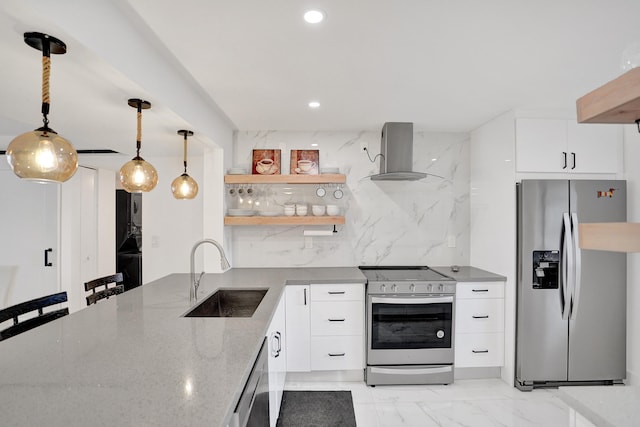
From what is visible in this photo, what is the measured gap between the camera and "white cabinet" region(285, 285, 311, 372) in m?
2.87

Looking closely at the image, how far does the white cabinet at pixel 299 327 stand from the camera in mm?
2869

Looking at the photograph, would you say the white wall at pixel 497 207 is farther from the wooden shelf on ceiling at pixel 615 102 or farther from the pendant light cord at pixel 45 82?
the pendant light cord at pixel 45 82

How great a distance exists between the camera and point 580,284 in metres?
2.67

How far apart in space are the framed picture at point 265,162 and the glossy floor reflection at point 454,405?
2052 millimetres

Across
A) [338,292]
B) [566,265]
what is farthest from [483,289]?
[338,292]

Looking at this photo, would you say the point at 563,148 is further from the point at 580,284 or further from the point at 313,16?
the point at 313,16

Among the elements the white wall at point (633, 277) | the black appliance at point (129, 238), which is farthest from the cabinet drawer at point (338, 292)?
the black appliance at point (129, 238)

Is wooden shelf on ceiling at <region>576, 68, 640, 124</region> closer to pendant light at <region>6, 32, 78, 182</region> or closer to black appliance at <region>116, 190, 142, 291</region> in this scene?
pendant light at <region>6, 32, 78, 182</region>

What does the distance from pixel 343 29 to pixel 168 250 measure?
3.26 meters

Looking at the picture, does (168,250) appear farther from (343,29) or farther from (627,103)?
(627,103)

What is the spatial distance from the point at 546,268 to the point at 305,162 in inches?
92.7

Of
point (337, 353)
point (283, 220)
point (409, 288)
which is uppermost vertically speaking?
point (283, 220)

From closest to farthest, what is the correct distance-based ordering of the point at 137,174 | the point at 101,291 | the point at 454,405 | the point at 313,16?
the point at 313,16 < the point at 137,174 < the point at 101,291 < the point at 454,405

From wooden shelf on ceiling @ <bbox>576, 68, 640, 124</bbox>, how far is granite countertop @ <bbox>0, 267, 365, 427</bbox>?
1.16 meters
